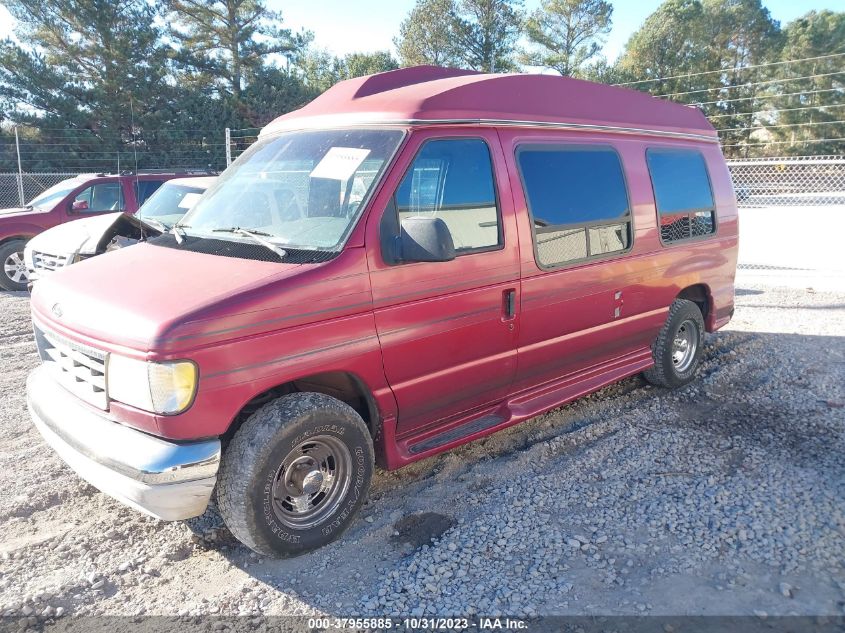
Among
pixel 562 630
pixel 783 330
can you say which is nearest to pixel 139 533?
pixel 562 630

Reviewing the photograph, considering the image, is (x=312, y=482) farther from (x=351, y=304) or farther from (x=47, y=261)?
(x=47, y=261)

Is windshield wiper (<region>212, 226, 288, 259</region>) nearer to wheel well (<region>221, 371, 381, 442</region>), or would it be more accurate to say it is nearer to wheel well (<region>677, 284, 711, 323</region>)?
wheel well (<region>221, 371, 381, 442</region>)

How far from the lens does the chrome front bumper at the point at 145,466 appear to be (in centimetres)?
275

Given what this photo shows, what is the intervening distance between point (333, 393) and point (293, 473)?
1.62 feet

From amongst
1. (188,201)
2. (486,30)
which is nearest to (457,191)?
(188,201)

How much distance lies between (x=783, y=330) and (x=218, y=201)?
6586 millimetres

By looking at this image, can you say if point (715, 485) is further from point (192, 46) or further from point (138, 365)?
point (192, 46)

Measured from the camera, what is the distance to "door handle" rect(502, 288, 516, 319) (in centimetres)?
388

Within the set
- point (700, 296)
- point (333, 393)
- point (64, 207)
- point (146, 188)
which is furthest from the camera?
point (146, 188)

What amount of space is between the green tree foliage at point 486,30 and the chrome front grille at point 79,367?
1513 inches

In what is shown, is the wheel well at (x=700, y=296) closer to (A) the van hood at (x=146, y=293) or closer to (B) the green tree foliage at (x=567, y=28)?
(A) the van hood at (x=146, y=293)

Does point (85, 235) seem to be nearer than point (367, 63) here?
Yes

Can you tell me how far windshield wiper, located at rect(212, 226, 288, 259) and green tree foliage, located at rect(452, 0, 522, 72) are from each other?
3792cm

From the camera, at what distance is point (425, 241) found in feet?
10.4
